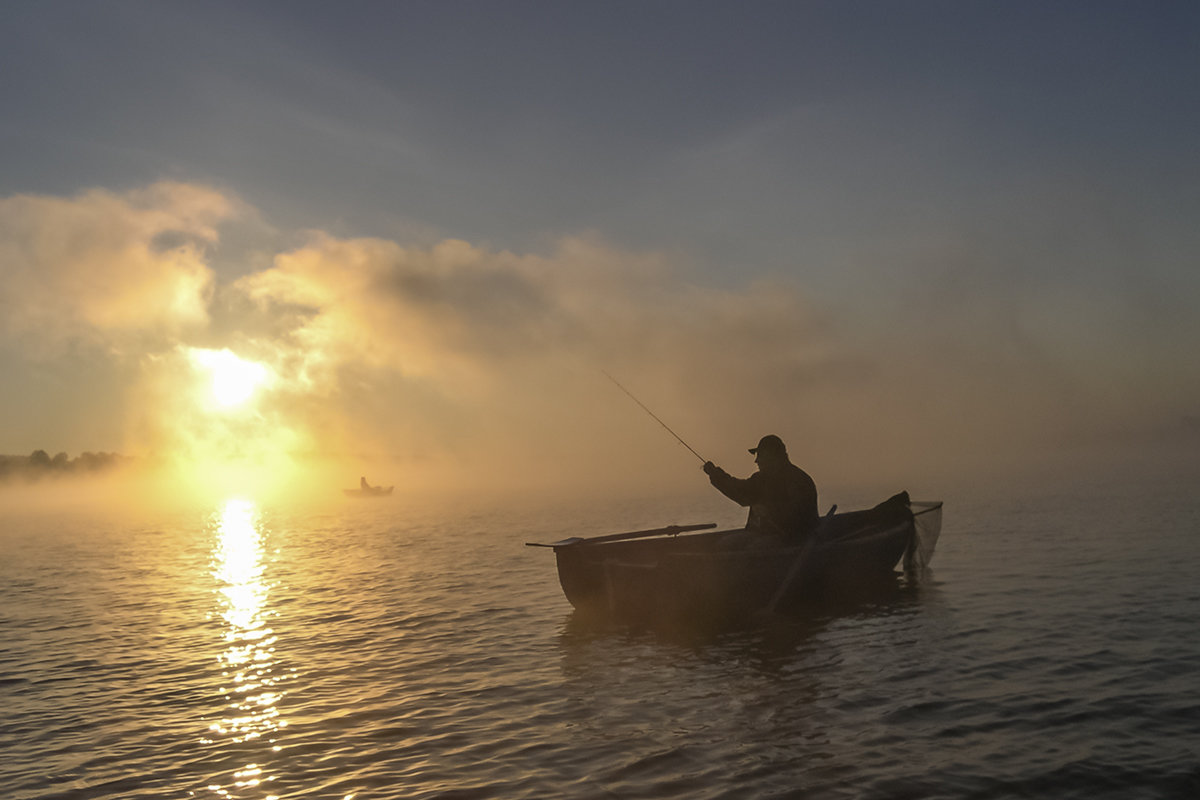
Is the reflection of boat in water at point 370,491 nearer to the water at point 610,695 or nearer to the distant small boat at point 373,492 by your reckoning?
the distant small boat at point 373,492

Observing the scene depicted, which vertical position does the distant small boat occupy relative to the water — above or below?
above

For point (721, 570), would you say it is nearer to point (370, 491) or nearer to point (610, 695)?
point (610, 695)

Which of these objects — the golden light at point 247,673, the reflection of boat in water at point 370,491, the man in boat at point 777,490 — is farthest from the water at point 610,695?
the reflection of boat in water at point 370,491

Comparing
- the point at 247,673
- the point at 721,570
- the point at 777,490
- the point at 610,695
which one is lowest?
the point at 610,695

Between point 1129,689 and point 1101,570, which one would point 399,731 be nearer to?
point 1129,689

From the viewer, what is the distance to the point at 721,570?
17.3m

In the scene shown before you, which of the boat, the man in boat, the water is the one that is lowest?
the water

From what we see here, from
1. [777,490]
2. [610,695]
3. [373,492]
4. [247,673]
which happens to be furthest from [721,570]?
[373,492]

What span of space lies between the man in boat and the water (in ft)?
6.80

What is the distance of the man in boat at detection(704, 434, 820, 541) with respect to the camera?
18.3 metres

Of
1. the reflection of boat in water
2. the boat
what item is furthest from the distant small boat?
the boat

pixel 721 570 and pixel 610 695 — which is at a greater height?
pixel 721 570

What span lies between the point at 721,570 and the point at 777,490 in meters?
2.38

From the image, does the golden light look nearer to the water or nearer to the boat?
the water
